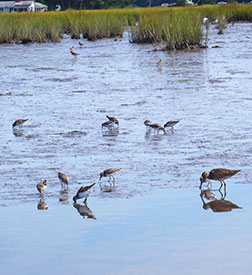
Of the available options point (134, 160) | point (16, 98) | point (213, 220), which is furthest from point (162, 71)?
point (213, 220)

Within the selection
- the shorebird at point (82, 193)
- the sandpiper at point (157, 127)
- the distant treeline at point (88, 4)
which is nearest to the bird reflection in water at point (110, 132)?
the sandpiper at point (157, 127)

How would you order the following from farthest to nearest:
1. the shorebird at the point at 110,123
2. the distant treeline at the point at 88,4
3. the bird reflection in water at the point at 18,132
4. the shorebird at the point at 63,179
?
the distant treeline at the point at 88,4 → the bird reflection in water at the point at 18,132 → the shorebird at the point at 110,123 → the shorebird at the point at 63,179

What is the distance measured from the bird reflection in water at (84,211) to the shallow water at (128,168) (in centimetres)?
7

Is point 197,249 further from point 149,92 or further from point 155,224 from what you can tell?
point 149,92

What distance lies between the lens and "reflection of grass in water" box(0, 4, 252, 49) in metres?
29.2

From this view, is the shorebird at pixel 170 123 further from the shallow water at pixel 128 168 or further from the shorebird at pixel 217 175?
the shorebird at pixel 217 175

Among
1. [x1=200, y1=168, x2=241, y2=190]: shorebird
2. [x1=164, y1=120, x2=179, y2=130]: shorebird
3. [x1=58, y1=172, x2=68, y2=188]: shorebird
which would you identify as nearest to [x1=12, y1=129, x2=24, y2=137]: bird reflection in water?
[x1=164, y1=120, x2=179, y2=130]: shorebird

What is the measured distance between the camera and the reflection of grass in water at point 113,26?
2925 centimetres

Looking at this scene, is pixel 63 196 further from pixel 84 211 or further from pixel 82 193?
pixel 84 211

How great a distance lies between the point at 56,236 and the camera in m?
7.29

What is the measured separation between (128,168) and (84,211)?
1.99 metres

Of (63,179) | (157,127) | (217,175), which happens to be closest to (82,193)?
(63,179)

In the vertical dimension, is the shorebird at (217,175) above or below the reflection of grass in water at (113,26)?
above

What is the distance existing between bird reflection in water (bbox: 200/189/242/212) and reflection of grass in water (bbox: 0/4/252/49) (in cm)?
2004
